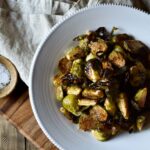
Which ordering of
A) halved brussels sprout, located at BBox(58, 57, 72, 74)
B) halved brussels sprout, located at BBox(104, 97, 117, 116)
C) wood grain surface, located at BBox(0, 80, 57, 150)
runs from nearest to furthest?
1. halved brussels sprout, located at BBox(104, 97, 117, 116)
2. halved brussels sprout, located at BBox(58, 57, 72, 74)
3. wood grain surface, located at BBox(0, 80, 57, 150)

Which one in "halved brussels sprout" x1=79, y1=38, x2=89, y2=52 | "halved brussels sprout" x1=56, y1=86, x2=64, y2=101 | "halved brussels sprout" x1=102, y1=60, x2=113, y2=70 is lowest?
"halved brussels sprout" x1=56, y1=86, x2=64, y2=101

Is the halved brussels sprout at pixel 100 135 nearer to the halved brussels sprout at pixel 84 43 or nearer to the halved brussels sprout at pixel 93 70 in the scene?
the halved brussels sprout at pixel 93 70

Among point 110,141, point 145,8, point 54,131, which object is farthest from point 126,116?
point 145,8

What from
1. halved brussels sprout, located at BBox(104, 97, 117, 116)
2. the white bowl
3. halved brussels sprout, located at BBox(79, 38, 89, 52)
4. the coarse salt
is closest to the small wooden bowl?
the coarse salt

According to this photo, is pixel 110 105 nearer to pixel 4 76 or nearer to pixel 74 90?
pixel 74 90

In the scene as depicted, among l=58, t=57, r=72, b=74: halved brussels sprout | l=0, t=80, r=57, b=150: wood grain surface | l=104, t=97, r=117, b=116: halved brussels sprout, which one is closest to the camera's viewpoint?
l=104, t=97, r=117, b=116: halved brussels sprout

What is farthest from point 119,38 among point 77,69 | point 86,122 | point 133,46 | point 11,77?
point 11,77

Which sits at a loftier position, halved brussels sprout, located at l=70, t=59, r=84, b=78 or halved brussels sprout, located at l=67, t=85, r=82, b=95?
halved brussels sprout, located at l=70, t=59, r=84, b=78

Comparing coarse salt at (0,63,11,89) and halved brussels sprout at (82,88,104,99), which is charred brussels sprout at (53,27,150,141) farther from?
coarse salt at (0,63,11,89)

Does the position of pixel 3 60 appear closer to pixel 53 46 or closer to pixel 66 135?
pixel 53 46
